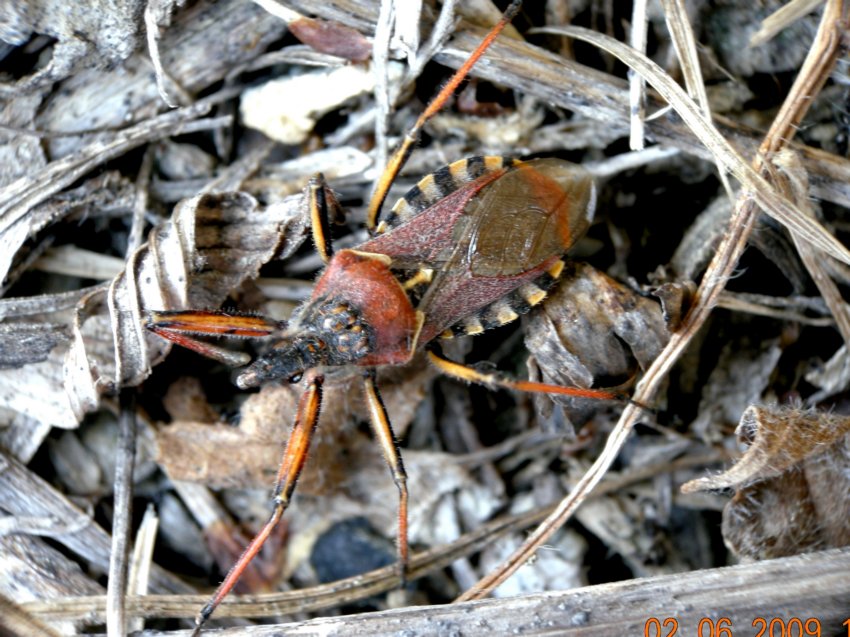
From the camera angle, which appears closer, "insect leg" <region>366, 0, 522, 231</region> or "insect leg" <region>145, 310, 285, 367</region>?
"insect leg" <region>145, 310, 285, 367</region>

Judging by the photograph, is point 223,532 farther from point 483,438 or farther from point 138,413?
point 483,438

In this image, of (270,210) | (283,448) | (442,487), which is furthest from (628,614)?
(270,210)

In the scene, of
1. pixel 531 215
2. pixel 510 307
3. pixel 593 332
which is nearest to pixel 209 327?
pixel 510 307

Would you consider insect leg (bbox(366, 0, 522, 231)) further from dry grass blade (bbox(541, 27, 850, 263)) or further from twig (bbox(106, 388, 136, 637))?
twig (bbox(106, 388, 136, 637))
